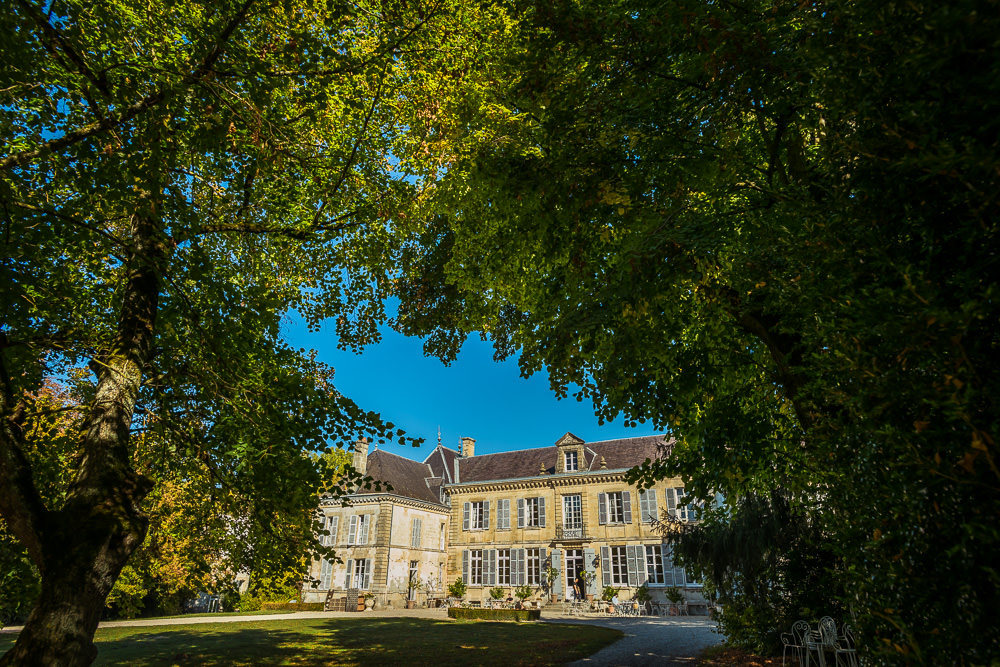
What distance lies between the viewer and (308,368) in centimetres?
981

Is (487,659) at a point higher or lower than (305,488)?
lower

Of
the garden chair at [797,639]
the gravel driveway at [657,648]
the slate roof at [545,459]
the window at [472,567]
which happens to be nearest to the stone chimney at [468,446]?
the slate roof at [545,459]

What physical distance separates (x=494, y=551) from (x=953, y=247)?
3365 cm

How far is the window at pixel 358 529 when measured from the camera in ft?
113

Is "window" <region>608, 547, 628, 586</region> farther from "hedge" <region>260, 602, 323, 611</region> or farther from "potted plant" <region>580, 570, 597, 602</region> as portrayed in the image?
"hedge" <region>260, 602, 323, 611</region>

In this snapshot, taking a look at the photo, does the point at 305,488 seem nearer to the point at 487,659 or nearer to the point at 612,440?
the point at 487,659

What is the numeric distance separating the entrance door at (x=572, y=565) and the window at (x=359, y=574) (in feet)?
42.2

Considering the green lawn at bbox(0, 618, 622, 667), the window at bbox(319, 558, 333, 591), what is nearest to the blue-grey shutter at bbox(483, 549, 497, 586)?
the window at bbox(319, 558, 333, 591)

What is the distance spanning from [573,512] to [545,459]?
4322 millimetres

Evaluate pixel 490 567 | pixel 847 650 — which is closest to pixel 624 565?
pixel 490 567

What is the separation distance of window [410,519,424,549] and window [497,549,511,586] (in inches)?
259

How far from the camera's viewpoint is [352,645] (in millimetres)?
13438

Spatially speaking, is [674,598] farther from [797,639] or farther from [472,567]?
[797,639]

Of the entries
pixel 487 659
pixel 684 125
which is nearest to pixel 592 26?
pixel 684 125
